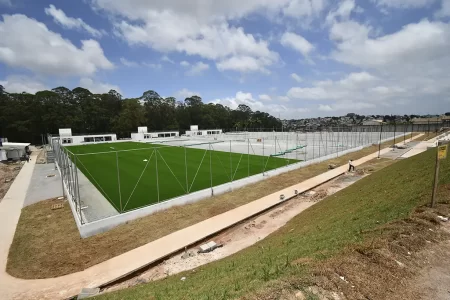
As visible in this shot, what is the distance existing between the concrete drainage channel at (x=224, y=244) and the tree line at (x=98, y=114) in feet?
249

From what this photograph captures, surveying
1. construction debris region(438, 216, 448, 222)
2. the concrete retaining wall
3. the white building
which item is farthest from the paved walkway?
the white building

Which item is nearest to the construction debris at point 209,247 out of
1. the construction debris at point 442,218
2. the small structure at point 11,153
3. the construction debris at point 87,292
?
the construction debris at point 87,292

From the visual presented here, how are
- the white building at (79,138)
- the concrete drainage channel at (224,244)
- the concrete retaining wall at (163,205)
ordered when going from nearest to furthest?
the concrete drainage channel at (224,244), the concrete retaining wall at (163,205), the white building at (79,138)

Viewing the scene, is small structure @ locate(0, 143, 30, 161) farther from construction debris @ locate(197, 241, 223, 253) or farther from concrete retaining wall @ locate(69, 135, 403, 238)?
construction debris @ locate(197, 241, 223, 253)

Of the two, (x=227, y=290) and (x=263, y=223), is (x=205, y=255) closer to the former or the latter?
(x=263, y=223)

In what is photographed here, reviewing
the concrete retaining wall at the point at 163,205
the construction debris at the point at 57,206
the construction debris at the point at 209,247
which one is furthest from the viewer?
the construction debris at the point at 57,206

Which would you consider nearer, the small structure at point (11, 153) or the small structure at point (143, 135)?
the small structure at point (11, 153)

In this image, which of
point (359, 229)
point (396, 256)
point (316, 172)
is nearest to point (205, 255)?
point (359, 229)

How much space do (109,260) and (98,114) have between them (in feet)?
273

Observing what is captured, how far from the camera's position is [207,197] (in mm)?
17891

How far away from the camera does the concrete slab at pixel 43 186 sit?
63.7ft

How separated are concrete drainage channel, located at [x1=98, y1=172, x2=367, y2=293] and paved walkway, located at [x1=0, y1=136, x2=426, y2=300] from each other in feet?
0.92

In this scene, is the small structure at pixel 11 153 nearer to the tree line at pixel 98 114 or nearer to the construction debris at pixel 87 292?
the tree line at pixel 98 114

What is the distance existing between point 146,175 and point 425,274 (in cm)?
2219
